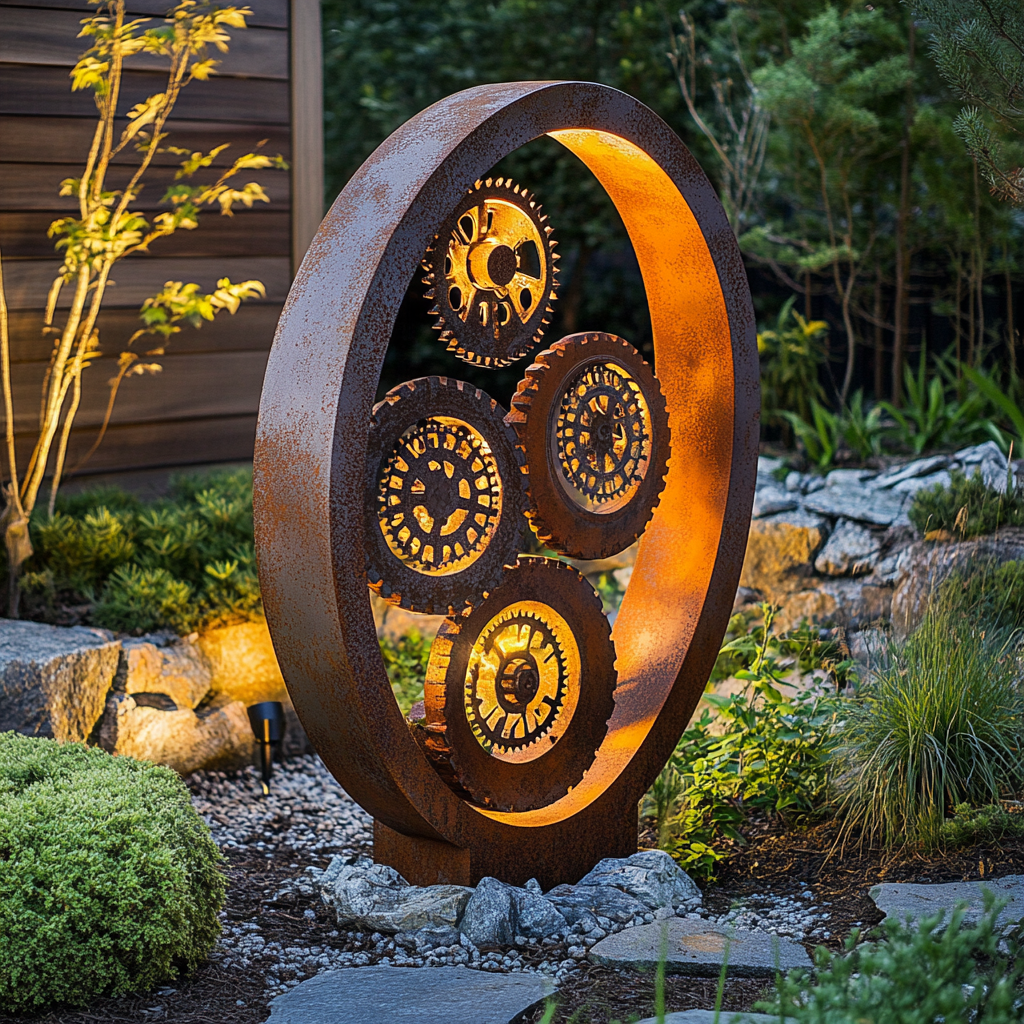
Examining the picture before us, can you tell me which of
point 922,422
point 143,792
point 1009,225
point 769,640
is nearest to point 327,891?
point 143,792

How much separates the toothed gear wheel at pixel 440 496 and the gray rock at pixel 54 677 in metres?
1.66

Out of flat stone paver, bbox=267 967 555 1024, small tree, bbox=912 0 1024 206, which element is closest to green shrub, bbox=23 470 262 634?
flat stone paver, bbox=267 967 555 1024

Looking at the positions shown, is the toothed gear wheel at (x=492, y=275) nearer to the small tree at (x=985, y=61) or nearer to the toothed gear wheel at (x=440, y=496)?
the toothed gear wheel at (x=440, y=496)

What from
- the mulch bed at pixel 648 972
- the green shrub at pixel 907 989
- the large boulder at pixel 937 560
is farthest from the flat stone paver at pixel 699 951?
the large boulder at pixel 937 560

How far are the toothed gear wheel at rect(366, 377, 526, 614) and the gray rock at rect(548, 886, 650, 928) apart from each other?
0.87 m

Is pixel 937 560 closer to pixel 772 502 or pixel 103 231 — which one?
pixel 772 502

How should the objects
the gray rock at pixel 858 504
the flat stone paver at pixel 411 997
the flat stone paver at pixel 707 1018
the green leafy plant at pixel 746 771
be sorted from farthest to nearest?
the gray rock at pixel 858 504 → the green leafy plant at pixel 746 771 → the flat stone paver at pixel 411 997 → the flat stone paver at pixel 707 1018

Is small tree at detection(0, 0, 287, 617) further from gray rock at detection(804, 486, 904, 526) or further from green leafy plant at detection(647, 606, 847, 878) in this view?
gray rock at detection(804, 486, 904, 526)

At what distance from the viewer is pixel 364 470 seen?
2695 mm

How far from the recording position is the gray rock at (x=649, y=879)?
3195mm

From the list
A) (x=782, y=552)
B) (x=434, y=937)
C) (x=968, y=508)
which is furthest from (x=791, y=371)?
(x=434, y=937)

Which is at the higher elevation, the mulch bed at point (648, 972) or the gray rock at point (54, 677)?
the gray rock at point (54, 677)

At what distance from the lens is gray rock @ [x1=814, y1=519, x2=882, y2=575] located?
203 inches

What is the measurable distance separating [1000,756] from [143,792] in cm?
239
